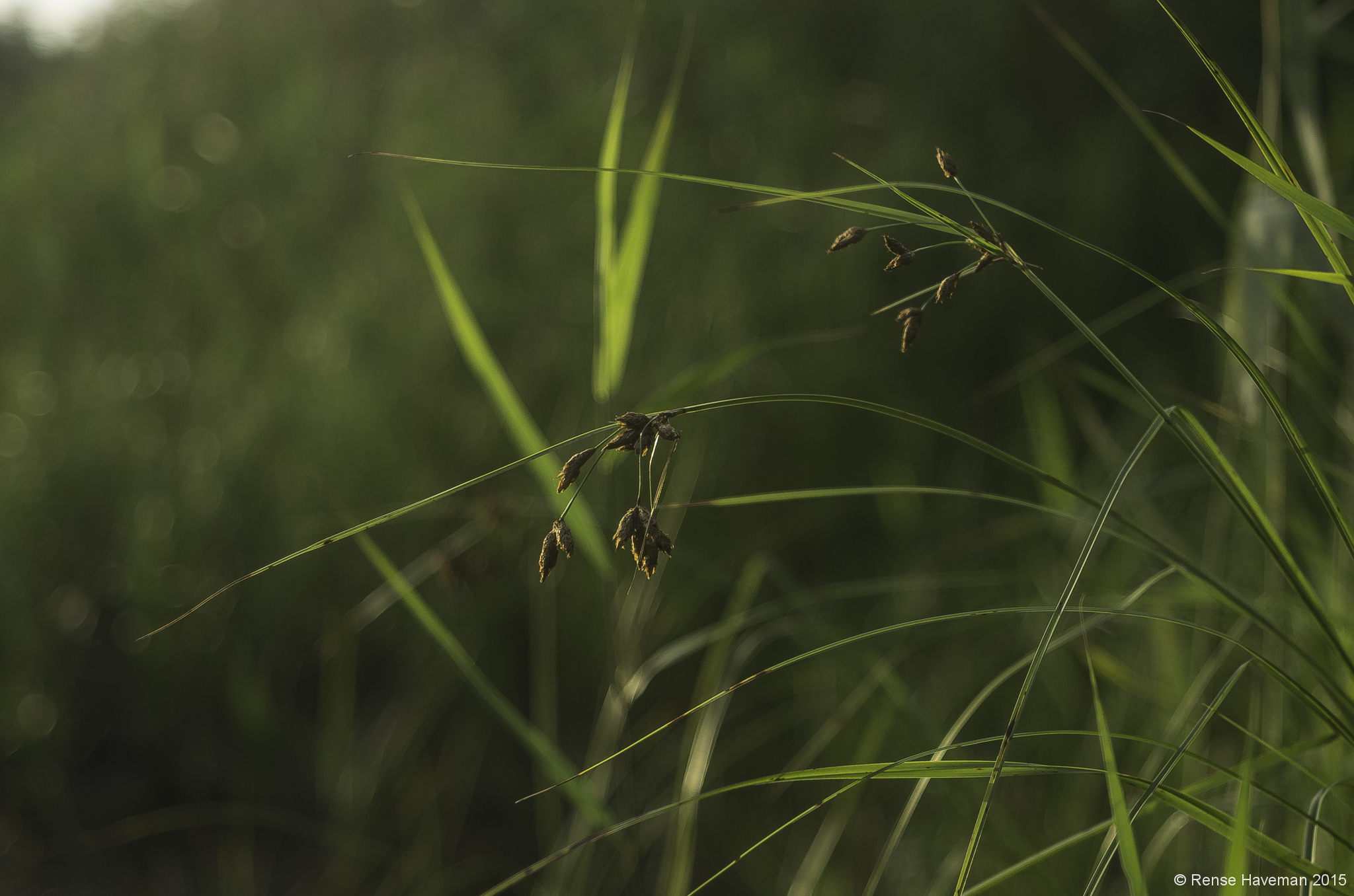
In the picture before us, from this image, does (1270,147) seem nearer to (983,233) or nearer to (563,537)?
(983,233)

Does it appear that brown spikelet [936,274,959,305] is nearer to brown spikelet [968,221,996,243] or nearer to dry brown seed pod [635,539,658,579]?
brown spikelet [968,221,996,243]

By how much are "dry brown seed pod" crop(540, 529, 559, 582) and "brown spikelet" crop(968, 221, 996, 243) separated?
252 millimetres

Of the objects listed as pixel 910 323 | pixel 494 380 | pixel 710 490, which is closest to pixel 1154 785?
pixel 910 323

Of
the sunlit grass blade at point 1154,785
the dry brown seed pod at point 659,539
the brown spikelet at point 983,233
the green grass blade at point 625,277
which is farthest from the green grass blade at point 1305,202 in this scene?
the green grass blade at point 625,277

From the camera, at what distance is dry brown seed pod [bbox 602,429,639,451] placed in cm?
38

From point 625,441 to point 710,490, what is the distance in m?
1.34

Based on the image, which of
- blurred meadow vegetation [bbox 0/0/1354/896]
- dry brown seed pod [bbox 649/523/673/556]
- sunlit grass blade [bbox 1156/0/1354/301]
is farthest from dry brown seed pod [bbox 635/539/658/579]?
sunlit grass blade [bbox 1156/0/1354/301]

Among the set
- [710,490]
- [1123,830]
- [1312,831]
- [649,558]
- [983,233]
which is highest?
[983,233]

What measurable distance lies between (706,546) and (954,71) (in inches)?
74.3

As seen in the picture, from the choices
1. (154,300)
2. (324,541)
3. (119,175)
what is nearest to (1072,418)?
(324,541)

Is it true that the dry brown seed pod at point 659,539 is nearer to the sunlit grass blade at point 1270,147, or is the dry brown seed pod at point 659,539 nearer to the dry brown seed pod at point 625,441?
the dry brown seed pod at point 625,441

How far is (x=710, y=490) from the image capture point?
5.65 feet

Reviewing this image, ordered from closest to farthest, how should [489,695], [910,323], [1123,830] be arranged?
1. [1123,830]
2. [910,323]
3. [489,695]

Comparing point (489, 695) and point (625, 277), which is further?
point (625, 277)
